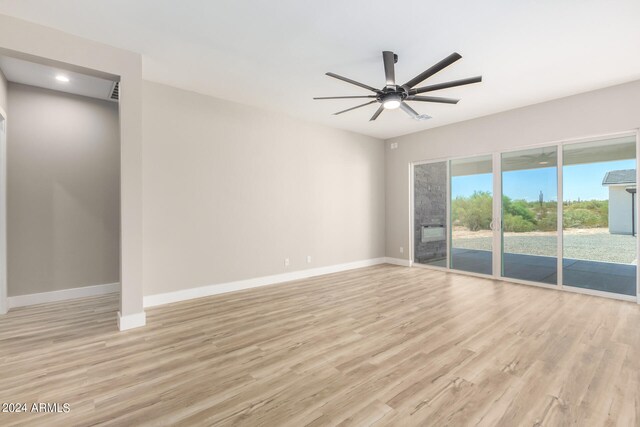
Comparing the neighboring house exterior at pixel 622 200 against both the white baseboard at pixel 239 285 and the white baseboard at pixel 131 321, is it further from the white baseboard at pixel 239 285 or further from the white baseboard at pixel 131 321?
the white baseboard at pixel 131 321

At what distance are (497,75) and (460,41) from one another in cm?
117

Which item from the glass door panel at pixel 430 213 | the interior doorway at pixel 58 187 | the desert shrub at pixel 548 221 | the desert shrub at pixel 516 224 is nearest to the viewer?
the interior doorway at pixel 58 187

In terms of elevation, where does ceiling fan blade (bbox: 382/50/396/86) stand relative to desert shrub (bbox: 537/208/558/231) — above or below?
above

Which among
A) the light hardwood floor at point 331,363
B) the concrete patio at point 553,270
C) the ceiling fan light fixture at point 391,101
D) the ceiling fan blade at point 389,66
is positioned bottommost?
the light hardwood floor at point 331,363

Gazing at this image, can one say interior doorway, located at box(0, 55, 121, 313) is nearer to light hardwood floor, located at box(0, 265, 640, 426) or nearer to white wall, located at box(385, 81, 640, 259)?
light hardwood floor, located at box(0, 265, 640, 426)

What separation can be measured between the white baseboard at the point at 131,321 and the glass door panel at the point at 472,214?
5603 millimetres

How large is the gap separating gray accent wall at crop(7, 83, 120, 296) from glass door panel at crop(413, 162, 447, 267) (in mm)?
6000

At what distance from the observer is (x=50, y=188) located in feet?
13.7

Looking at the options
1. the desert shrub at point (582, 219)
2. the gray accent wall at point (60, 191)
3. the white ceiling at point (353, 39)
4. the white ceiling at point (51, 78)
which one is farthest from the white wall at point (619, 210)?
the gray accent wall at point (60, 191)

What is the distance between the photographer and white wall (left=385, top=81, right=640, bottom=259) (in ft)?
13.7

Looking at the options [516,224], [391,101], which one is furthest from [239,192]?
[516,224]

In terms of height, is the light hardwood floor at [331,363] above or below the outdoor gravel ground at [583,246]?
below

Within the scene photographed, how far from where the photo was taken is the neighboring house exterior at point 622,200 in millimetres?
4184

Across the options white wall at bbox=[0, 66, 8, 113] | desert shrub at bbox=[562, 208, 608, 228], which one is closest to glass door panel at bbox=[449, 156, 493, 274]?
desert shrub at bbox=[562, 208, 608, 228]
